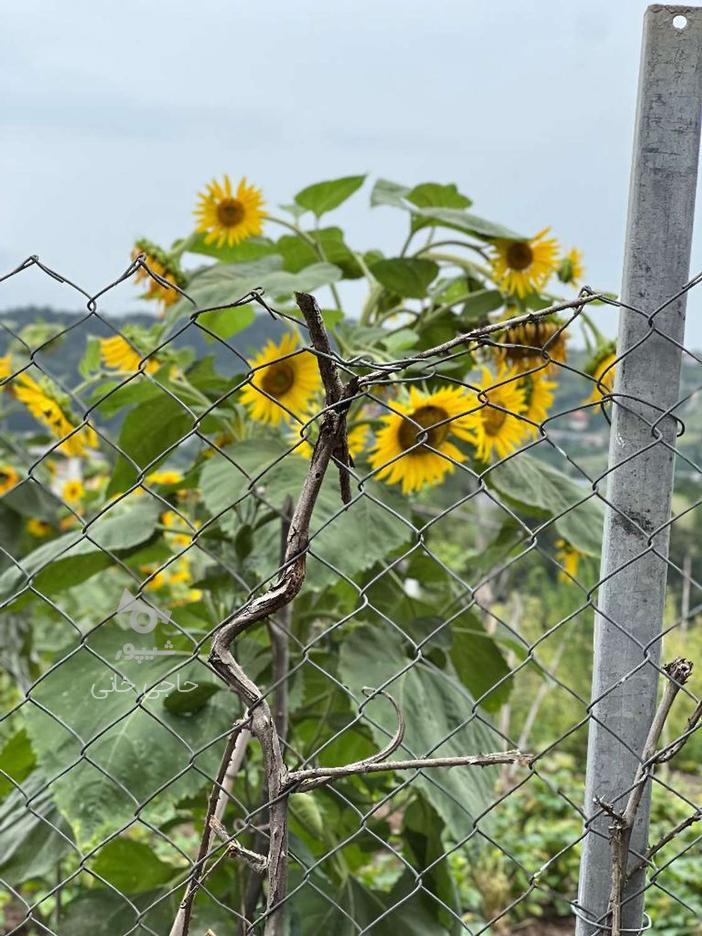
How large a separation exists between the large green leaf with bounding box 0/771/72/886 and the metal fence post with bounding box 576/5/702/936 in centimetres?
75

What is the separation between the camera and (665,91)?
971 mm

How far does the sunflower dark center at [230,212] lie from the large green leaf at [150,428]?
1.11ft

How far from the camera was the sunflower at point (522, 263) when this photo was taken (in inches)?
64.9

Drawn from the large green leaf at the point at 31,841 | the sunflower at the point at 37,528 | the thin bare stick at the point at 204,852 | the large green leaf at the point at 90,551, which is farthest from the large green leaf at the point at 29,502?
the thin bare stick at the point at 204,852

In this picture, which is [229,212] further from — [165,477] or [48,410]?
[165,477]

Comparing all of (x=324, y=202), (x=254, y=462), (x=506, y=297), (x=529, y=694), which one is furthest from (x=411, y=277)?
(x=529, y=694)

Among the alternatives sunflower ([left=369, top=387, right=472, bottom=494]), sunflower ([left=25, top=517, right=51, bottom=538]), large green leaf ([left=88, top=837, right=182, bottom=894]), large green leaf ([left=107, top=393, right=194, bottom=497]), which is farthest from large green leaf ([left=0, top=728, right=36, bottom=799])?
sunflower ([left=25, top=517, right=51, bottom=538])

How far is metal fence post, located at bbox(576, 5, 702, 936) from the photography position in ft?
3.19

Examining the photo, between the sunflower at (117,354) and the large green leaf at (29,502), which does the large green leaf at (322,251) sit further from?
the large green leaf at (29,502)

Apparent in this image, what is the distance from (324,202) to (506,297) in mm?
359

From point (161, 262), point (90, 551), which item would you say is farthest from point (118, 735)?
point (161, 262)

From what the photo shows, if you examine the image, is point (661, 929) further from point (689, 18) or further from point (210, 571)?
point (689, 18)

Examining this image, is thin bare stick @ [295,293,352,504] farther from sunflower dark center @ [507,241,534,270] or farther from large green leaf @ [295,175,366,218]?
large green leaf @ [295,175,366,218]

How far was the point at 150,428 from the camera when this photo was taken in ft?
5.35
